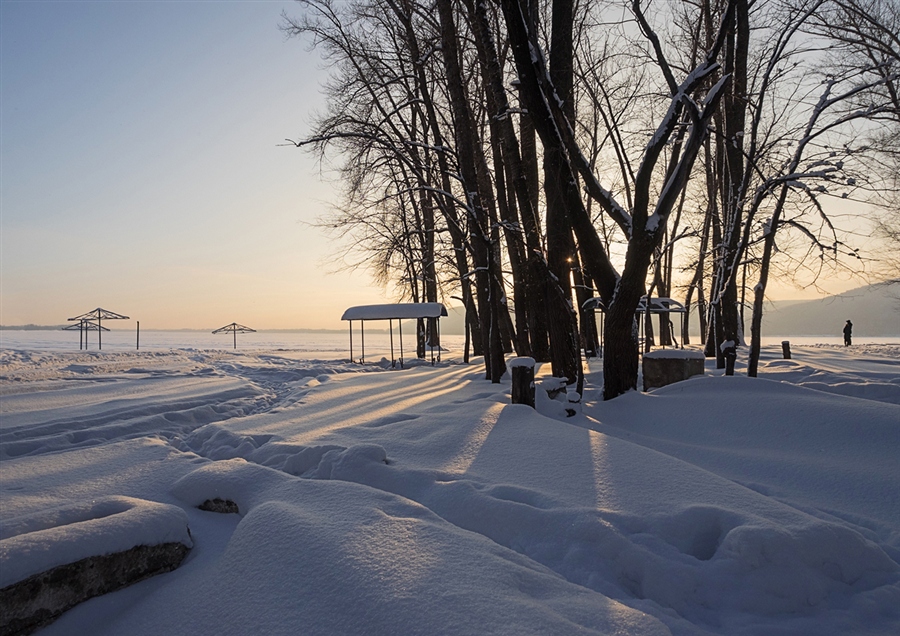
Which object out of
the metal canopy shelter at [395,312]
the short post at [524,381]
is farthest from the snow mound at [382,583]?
the metal canopy shelter at [395,312]

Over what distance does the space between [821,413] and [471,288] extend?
14.9 meters

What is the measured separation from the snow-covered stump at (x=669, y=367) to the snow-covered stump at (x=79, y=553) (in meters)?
7.02

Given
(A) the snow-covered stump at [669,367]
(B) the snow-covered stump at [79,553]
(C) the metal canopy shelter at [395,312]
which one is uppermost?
(C) the metal canopy shelter at [395,312]

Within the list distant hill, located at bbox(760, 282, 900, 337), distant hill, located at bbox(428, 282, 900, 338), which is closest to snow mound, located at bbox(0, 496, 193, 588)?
distant hill, located at bbox(428, 282, 900, 338)

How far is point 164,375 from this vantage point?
1329 centimetres

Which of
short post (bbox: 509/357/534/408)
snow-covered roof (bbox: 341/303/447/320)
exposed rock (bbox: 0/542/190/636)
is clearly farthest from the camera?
snow-covered roof (bbox: 341/303/447/320)

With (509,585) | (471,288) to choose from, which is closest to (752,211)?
(509,585)

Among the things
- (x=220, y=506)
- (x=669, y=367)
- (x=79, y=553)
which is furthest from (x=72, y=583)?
(x=669, y=367)

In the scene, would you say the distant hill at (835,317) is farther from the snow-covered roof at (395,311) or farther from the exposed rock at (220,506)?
the exposed rock at (220,506)

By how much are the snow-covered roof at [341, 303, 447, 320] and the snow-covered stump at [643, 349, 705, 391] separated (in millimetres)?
10520

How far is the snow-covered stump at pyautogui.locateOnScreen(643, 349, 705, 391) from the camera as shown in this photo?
7.82 meters

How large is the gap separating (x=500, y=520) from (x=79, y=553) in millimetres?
2010

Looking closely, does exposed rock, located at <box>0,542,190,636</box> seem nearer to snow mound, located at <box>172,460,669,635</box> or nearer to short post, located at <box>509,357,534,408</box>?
snow mound, located at <box>172,460,669,635</box>

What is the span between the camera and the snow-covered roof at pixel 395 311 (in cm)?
1822
